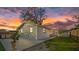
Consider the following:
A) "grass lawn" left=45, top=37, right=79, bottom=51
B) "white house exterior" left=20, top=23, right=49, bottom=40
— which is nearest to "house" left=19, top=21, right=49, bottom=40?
"white house exterior" left=20, top=23, right=49, bottom=40

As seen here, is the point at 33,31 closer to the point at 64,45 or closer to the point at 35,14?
the point at 35,14

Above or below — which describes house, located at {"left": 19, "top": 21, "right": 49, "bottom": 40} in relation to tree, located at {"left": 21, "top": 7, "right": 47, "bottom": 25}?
below

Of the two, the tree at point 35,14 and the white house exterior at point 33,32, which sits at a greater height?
the tree at point 35,14

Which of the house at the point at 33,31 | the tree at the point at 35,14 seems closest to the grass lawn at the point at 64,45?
the house at the point at 33,31

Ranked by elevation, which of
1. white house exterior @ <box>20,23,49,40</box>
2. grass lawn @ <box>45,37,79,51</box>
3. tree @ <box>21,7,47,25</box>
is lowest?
grass lawn @ <box>45,37,79,51</box>

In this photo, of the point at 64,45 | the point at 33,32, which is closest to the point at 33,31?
the point at 33,32

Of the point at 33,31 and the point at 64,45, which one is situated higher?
the point at 33,31

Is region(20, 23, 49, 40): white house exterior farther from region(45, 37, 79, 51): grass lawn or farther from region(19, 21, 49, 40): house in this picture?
region(45, 37, 79, 51): grass lawn

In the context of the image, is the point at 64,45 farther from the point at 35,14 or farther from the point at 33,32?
the point at 35,14

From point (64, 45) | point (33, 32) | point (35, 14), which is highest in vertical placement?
point (35, 14)

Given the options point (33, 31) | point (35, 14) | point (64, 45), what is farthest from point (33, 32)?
point (64, 45)

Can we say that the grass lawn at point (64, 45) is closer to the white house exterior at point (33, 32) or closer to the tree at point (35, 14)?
the white house exterior at point (33, 32)
